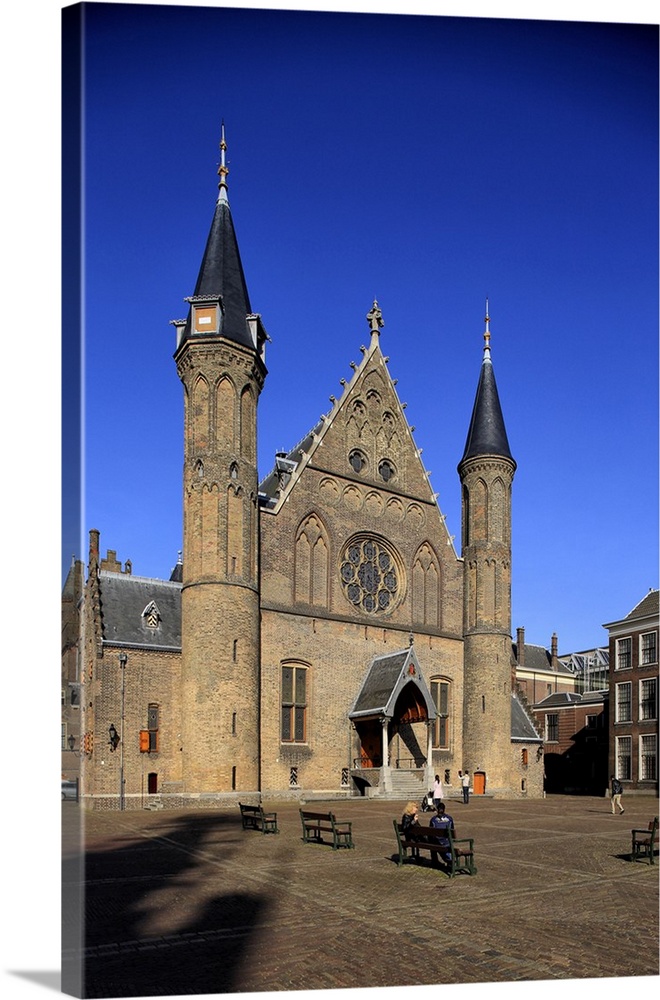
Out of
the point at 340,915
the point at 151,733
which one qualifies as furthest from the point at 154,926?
the point at 151,733

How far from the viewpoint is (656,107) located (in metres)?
9.59

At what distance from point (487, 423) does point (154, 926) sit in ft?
127

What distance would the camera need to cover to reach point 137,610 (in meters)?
36.2

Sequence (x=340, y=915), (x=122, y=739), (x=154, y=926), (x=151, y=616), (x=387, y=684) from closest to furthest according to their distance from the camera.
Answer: (x=154, y=926) → (x=340, y=915) → (x=122, y=739) → (x=151, y=616) → (x=387, y=684)

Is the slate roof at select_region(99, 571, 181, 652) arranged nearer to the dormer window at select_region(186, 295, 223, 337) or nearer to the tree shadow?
the dormer window at select_region(186, 295, 223, 337)

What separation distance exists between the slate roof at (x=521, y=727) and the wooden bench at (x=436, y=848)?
30774mm

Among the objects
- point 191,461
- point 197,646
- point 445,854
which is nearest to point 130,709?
point 197,646

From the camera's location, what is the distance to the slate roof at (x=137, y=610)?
3466 cm

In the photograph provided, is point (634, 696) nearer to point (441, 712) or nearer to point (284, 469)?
point (441, 712)

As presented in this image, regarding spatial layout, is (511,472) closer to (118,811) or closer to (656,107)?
(118,811)

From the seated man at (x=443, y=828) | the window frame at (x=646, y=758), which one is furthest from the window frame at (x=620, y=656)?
the seated man at (x=443, y=828)

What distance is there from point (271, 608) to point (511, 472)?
54.4 feet

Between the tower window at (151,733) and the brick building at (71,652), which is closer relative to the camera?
the brick building at (71,652)

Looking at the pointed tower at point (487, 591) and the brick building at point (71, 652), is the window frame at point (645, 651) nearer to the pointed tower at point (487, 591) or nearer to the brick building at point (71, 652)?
the pointed tower at point (487, 591)
